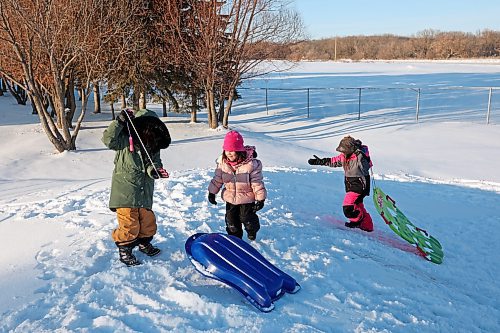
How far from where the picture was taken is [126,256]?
4289 mm

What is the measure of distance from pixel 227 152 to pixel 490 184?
26.6 feet

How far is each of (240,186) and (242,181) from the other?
0.06 metres

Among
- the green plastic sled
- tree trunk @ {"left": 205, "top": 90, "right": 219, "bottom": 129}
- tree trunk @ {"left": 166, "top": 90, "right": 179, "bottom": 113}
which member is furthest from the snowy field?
tree trunk @ {"left": 166, "top": 90, "right": 179, "bottom": 113}

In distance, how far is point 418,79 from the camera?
1684 inches

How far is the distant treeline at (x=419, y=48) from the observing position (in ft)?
277

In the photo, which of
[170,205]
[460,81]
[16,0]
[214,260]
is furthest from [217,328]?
[460,81]

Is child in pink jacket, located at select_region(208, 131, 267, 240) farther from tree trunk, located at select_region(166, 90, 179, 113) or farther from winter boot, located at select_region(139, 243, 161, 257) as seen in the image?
tree trunk, located at select_region(166, 90, 179, 113)

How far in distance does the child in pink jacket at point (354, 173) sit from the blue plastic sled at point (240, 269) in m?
2.20

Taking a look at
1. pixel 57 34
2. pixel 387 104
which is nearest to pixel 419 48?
pixel 387 104

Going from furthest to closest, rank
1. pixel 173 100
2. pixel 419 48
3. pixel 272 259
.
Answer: pixel 419 48
pixel 173 100
pixel 272 259

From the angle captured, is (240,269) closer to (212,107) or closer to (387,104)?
(212,107)

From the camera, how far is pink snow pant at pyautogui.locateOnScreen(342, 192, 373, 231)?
638 cm

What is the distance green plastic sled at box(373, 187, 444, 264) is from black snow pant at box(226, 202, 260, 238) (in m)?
2.13

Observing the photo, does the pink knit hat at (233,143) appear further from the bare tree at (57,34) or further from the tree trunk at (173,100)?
the tree trunk at (173,100)
